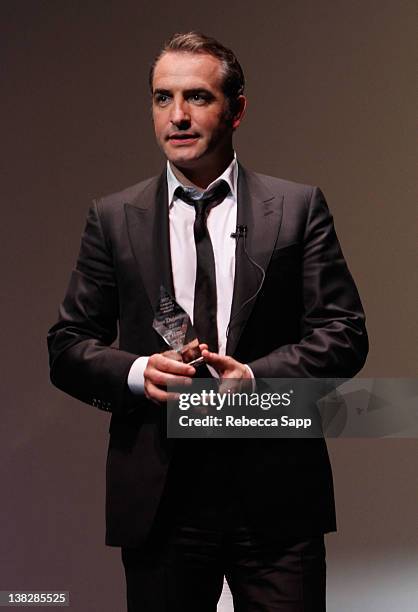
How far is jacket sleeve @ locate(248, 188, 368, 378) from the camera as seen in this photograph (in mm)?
2512

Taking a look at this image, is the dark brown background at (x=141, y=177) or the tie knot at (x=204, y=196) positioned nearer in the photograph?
the tie knot at (x=204, y=196)

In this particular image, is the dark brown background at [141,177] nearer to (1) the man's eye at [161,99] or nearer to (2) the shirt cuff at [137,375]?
(1) the man's eye at [161,99]

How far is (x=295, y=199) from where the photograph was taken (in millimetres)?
2633

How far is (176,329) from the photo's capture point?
98.3 inches

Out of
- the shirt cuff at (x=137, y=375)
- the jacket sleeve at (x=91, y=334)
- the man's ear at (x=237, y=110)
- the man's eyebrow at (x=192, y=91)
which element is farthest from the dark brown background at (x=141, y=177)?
the shirt cuff at (x=137, y=375)

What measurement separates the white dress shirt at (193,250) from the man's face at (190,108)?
0.24 ft

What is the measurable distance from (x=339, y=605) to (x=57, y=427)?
0.98 m

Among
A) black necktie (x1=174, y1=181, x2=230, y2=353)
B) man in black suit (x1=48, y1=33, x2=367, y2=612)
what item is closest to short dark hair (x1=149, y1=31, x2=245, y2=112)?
man in black suit (x1=48, y1=33, x2=367, y2=612)

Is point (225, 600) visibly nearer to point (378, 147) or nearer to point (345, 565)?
point (345, 565)

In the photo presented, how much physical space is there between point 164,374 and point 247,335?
0.67 ft

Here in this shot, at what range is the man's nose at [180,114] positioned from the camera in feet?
8.45

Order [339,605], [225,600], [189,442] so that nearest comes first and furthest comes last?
[189,442] < [339,605] < [225,600]

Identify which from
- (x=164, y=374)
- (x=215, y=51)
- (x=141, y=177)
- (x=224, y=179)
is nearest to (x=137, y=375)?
(x=164, y=374)

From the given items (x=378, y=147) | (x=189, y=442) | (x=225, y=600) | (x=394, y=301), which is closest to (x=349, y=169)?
(x=378, y=147)
